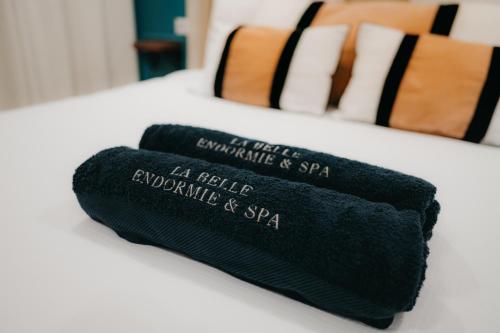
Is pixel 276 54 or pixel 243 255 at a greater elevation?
pixel 276 54

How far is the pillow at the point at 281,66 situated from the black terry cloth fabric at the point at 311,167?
1.88 ft

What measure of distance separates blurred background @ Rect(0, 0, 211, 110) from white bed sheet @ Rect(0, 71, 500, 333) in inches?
58.0

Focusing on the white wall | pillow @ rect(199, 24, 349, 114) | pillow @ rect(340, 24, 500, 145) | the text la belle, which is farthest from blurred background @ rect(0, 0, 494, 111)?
the text la belle

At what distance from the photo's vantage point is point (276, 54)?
46.3 inches

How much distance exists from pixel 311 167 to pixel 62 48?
2222mm

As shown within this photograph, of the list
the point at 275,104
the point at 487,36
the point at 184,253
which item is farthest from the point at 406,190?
the point at 487,36

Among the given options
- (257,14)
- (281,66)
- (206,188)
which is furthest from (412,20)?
(206,188)

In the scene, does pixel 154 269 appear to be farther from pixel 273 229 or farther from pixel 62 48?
pixel 62 48

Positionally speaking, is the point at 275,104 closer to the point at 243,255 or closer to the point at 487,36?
the point at 487,36

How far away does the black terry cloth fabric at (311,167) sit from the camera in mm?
497

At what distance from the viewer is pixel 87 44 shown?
2.32m

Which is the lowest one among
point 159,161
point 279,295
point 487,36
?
point 279,295

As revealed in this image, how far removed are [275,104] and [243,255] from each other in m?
0.85

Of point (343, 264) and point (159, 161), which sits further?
point (159, 161)
